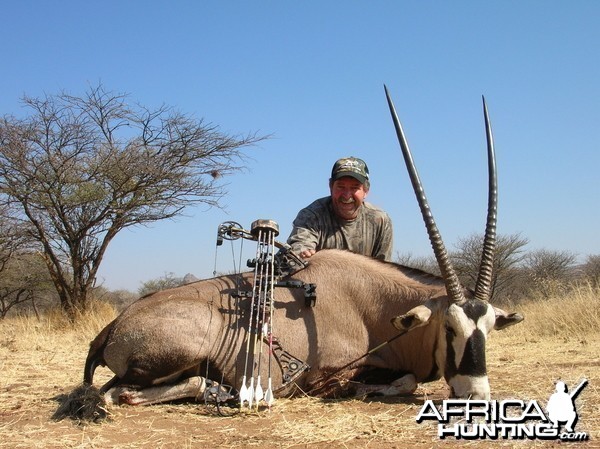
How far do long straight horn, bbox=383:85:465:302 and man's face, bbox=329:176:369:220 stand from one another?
3.86ft

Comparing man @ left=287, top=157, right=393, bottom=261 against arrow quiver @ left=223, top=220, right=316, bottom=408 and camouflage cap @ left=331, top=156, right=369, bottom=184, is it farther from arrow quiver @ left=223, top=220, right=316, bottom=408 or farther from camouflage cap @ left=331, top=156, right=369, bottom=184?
arrow quiver @ left=223, top=220, right=316, bottom=408

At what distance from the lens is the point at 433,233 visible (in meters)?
4.31

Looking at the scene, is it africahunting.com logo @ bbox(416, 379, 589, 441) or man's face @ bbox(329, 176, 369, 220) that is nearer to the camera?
africahunting.com logo @ bbox(416, 379, 589, 441)

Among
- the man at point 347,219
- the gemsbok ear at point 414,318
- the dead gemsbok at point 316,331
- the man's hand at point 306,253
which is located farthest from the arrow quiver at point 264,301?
the man at point 347,219

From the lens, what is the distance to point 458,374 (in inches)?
152

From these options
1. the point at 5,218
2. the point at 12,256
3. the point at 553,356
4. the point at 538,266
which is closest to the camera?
the point at 553,356

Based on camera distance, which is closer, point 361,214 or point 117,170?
point 361,214

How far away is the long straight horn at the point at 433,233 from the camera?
13.4 feet

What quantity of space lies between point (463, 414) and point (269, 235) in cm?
177

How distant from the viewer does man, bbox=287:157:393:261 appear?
226 inches

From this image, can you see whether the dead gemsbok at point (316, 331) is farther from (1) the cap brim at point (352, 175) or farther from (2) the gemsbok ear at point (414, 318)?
(1) the cap brim at point (352, 175)

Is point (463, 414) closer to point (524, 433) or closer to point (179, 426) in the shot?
point (524, 433)

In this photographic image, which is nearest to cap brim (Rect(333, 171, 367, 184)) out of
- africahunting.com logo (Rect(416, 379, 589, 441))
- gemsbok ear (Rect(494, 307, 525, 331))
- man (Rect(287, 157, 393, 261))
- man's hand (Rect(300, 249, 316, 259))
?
man (Rect(287, 157, 393, 261))

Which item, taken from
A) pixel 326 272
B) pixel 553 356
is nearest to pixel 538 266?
pixel 553 356
